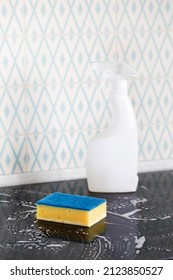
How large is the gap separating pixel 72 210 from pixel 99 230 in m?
0.07

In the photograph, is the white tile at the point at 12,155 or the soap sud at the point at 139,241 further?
the white tile at the point at 12,155

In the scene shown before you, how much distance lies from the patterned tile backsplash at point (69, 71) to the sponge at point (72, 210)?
321 mm

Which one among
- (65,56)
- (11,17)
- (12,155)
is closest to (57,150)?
(12,155)

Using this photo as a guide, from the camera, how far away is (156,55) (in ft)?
5.21

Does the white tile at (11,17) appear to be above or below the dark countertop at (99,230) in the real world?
above

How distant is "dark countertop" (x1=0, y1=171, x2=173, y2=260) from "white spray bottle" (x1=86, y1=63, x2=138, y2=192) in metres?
0.04

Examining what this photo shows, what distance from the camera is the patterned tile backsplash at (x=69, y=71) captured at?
145 centimetres

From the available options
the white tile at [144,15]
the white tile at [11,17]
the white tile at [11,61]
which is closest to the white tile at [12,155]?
the white tile at [11,61]

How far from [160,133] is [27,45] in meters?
0.46

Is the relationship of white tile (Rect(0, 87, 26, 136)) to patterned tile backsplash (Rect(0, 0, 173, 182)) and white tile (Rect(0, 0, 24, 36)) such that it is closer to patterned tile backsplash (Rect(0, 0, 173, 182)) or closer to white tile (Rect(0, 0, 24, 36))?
patterned tile backsplash (Rect(0, 0, 173, 182))

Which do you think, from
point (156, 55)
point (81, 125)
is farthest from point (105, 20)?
point (81, 125)

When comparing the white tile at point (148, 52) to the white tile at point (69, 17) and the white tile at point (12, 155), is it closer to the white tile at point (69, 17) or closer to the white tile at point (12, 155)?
the white tile at point (69, 17)
